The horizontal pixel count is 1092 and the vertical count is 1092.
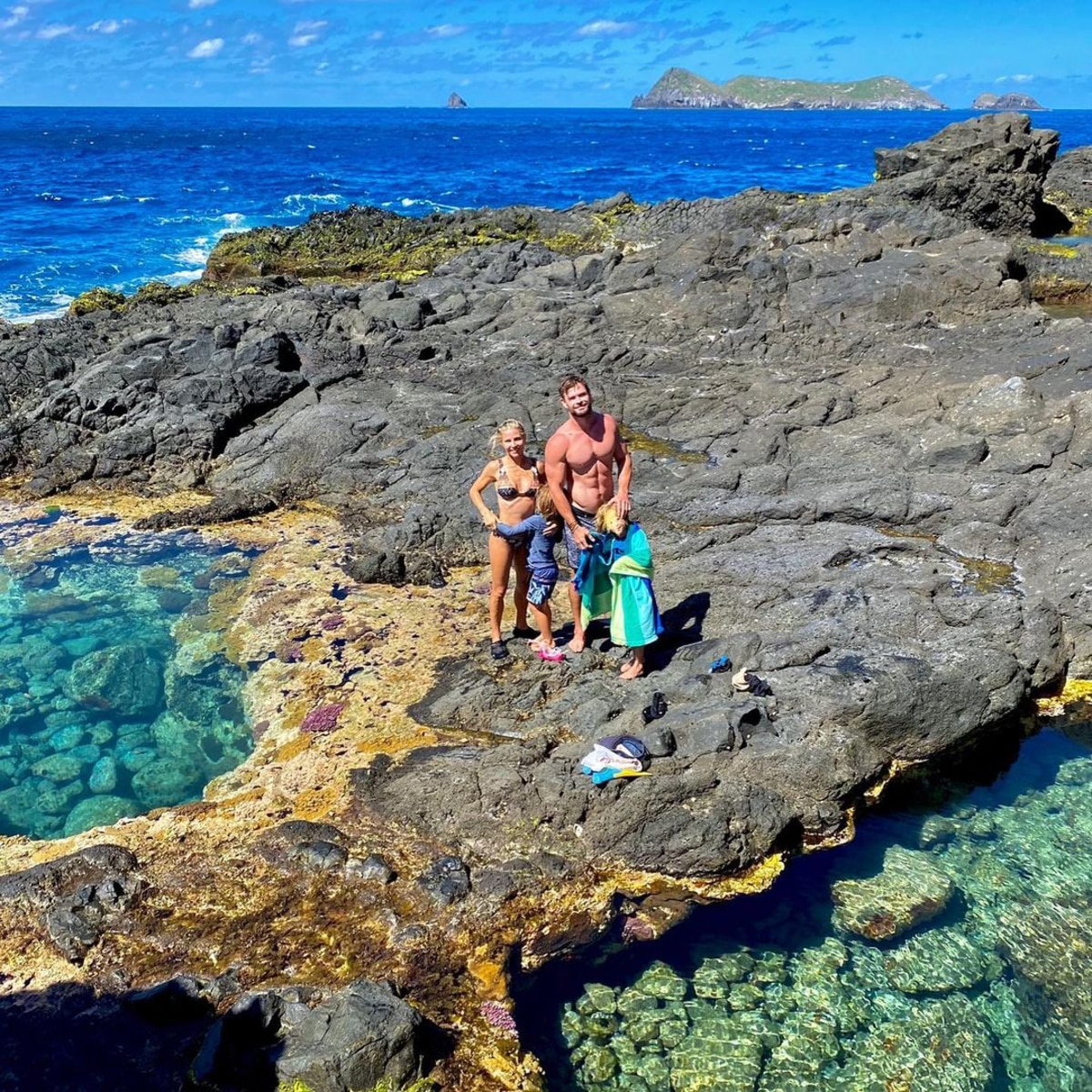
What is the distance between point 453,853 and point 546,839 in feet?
2.51

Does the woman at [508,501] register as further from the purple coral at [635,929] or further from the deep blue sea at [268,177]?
the deep blue sea at [268,177]

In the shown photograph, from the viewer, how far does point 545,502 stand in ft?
30.0

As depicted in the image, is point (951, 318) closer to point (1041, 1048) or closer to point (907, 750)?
point (907, 750)

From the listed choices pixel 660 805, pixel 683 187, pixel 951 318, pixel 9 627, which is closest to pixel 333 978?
pixel 660 805

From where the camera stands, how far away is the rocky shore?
6824mm

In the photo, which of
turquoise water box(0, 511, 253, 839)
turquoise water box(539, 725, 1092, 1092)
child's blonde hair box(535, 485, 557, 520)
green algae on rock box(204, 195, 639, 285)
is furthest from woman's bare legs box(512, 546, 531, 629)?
green algae on rock box(204, 195, 639, 285)

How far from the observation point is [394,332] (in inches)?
751

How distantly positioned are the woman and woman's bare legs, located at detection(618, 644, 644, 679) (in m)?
1.37

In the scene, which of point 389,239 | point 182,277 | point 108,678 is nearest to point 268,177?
point 182,277

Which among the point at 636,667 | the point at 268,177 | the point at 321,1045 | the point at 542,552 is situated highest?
the point at 268,177

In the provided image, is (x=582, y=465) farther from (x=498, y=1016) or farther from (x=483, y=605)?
(x=498, y=1016)

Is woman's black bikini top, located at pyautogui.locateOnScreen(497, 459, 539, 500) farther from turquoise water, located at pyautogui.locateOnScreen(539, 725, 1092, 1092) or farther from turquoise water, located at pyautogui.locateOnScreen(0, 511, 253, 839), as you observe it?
turquoise water, located at pyautogui.locateOnScreen(539, 725, 1092, 1092)

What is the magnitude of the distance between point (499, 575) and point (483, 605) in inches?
70.7

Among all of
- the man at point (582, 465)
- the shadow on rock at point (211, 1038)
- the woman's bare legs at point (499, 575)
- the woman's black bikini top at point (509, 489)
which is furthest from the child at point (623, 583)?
the shadow on rock at point (211, 1038)
